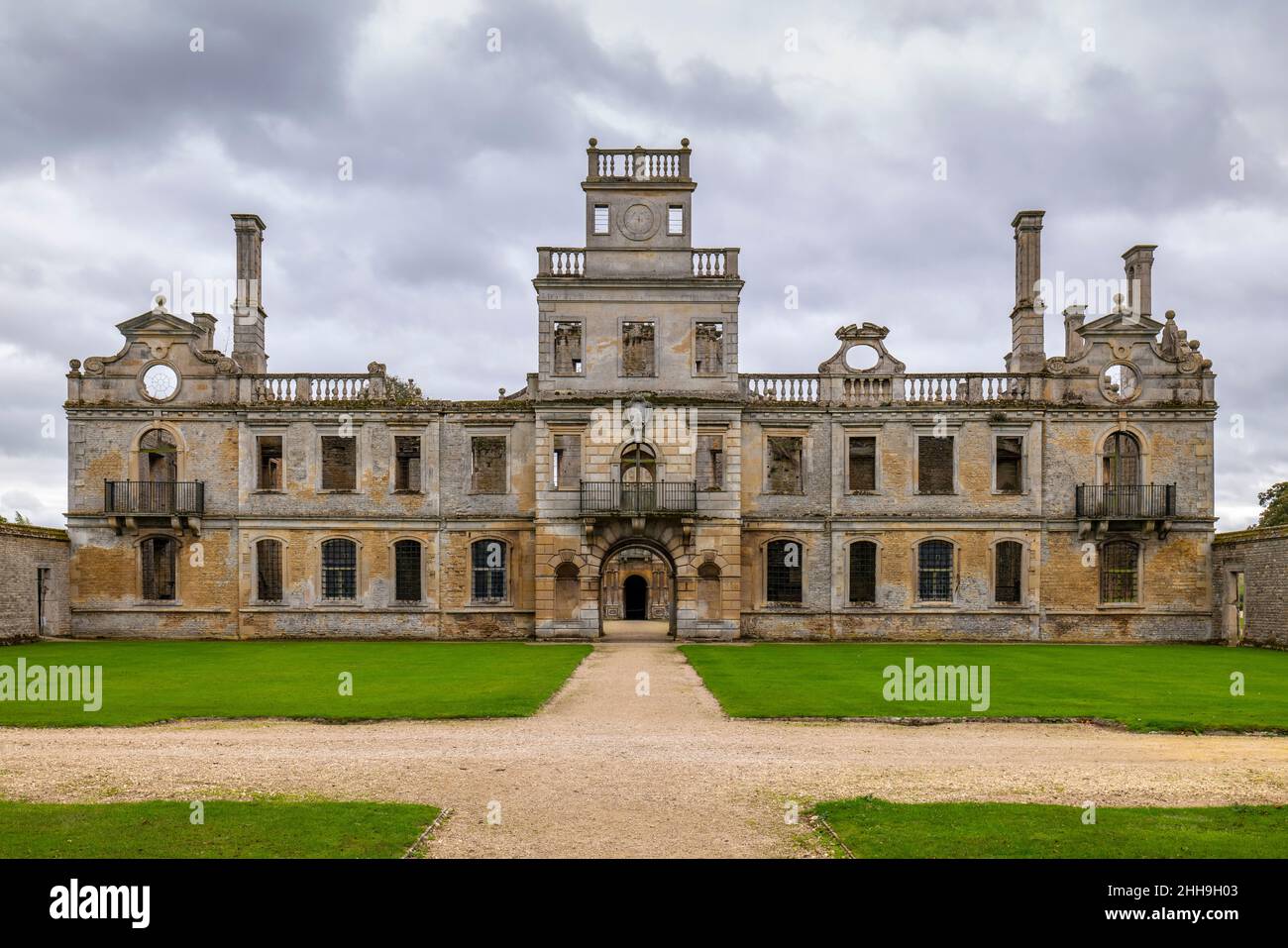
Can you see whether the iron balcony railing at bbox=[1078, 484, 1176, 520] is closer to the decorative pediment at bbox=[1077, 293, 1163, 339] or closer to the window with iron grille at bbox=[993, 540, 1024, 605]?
the window with iron grille at bbox=[993, 540, 1024, 605]

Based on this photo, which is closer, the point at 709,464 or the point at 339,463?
the point at 709,464

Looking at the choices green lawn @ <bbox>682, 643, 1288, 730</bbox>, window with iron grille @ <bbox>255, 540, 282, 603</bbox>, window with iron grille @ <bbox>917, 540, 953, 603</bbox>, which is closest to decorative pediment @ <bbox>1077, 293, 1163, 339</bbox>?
window with iron grille @ <bbox>917, 540, 953, 603</bbox>

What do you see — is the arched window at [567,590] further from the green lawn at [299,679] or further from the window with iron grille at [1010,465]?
the window with iron grille at [1010,465]

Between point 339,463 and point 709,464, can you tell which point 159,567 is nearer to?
point 339,463

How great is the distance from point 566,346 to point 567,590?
8.33m

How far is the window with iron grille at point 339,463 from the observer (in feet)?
121

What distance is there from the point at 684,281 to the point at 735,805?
26202mm

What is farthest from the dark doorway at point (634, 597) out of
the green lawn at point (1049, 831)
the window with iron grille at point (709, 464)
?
the green lawn at point (1049, 831)

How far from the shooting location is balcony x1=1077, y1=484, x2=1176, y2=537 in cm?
3553

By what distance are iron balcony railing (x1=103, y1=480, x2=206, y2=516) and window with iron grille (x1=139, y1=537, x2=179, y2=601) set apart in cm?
128

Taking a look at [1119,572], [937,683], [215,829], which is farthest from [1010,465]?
[215,829]
